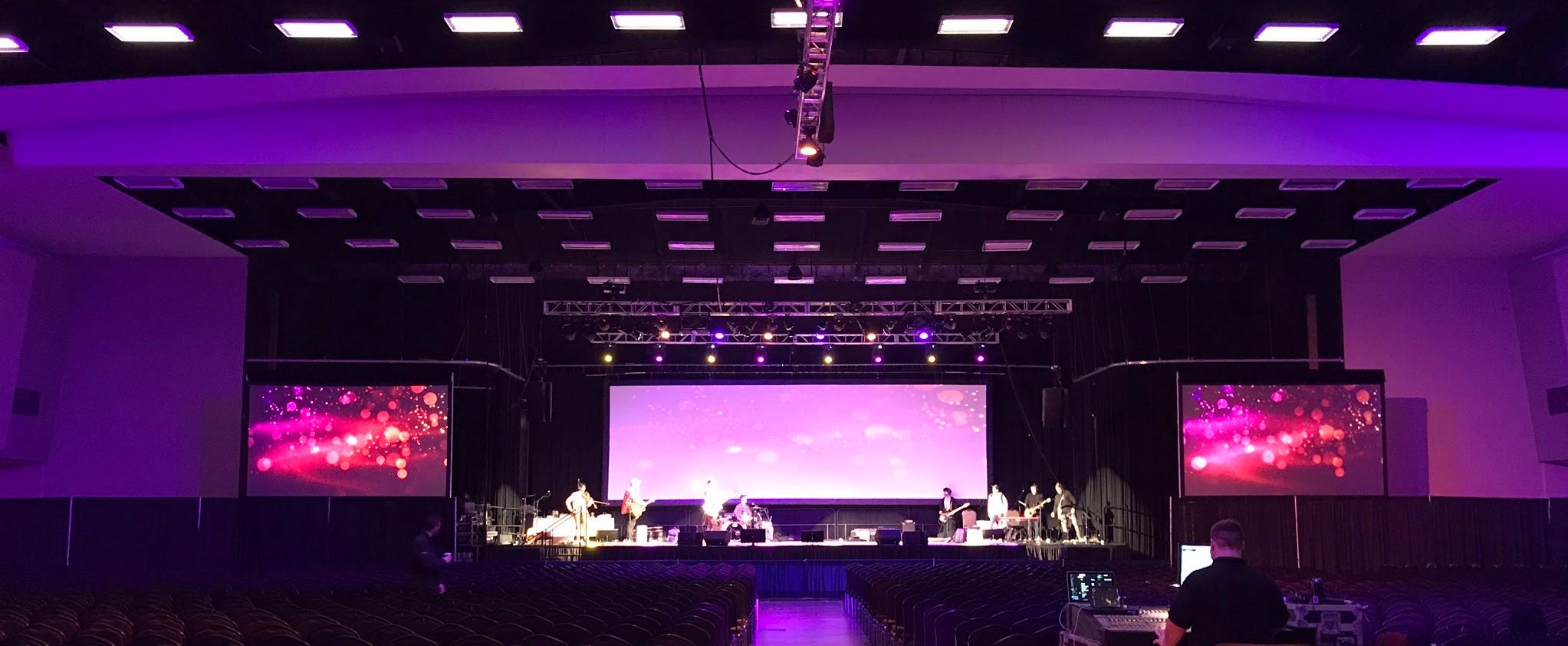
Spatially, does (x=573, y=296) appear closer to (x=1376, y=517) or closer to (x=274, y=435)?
(x=274, y=435)

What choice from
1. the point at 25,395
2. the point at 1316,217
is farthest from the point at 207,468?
the point at 1316,217

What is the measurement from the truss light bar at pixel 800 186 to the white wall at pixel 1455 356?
9.14 metres

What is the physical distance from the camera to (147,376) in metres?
19.1

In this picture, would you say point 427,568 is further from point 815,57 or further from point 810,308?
point 810,308

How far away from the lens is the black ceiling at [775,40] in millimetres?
9641

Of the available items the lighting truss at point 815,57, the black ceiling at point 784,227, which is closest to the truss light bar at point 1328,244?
the black ceiling at point 784,227

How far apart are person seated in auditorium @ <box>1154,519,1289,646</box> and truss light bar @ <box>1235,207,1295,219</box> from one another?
1016 centimetres

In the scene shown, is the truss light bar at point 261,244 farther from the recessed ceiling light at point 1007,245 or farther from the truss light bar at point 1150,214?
the truss light bar at point 1150,214

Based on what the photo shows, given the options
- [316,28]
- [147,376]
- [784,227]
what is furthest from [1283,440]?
[147,376]

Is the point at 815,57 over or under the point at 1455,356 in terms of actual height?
over

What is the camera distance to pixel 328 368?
19781mm

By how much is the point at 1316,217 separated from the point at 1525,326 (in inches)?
200

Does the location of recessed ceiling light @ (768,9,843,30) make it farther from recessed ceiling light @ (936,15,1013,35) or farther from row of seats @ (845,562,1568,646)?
row of seats @ (845,562,1568,646)

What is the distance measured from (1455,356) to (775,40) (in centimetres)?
1307
